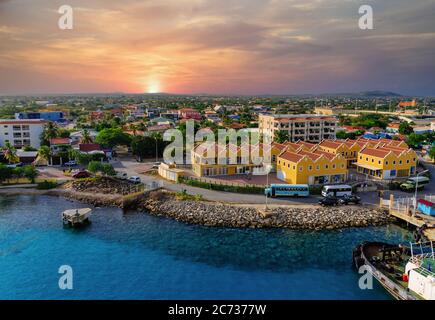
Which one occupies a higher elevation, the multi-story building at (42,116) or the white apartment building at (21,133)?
the multi-story building at (42,116)

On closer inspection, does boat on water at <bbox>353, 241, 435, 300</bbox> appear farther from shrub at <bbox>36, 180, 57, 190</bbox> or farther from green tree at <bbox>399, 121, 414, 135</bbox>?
green tree at <bbox>399, 121, 414, 135</bbox>

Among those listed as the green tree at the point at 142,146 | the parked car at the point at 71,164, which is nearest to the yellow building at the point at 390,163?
the green tree at the point at 142,146

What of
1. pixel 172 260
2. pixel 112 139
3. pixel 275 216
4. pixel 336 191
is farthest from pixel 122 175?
pixel 336 191

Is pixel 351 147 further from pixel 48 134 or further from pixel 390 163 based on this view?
pixel 48 134

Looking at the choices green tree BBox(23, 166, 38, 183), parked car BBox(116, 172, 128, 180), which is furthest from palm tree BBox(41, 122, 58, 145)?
parked car BBox(116, 172, 128, 180)

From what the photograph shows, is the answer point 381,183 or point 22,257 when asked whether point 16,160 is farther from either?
point 381,183

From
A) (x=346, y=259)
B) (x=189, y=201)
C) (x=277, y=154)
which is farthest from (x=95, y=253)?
(x=277, y=154)

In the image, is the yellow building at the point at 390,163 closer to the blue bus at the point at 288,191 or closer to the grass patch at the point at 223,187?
the blue bus at the point at 288,191
